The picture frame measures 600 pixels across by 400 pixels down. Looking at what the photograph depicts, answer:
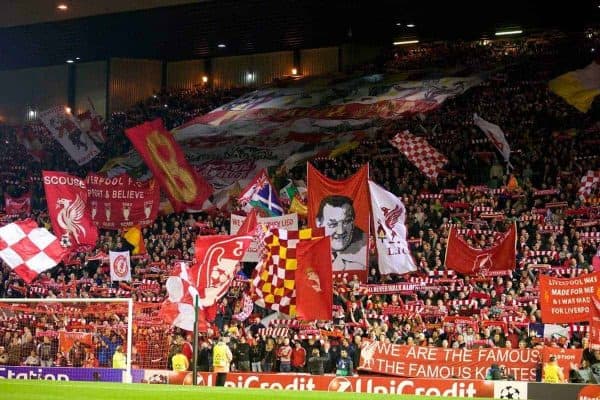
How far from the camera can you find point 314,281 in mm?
22188

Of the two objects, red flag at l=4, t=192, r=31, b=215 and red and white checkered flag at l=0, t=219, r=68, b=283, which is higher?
red flag at l=4, t=192, r=31, b=215

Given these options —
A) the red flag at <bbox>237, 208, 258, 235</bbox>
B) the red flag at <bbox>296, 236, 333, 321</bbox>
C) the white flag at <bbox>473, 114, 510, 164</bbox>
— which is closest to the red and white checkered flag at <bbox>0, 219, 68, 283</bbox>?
the red flag at <bbox>237, 208, 258, 235</bbox>

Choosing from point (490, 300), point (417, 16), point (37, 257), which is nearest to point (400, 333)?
point (490, 300)

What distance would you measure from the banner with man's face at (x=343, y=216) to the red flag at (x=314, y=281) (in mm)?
4312

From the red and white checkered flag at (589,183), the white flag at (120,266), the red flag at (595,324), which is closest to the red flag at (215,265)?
the red flag at (595,324)

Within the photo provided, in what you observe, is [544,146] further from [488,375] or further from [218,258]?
[218,258]

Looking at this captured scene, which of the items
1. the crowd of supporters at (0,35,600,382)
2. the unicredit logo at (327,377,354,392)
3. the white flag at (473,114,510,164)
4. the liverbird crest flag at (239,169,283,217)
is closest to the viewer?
the unicredit logo at (327,377,354,392)

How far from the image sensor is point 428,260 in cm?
2834

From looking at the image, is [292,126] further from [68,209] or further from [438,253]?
[68,209]

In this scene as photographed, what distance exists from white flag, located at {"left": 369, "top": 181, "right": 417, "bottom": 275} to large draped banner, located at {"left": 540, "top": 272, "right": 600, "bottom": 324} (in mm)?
4203

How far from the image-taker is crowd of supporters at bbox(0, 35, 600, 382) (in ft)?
81.2

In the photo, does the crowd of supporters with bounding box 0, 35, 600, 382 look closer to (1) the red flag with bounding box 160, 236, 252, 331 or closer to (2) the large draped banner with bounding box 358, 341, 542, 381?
(2) the large draped banner with bounding box 358, 341, 542, 381

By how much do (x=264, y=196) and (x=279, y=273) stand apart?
5983 mm

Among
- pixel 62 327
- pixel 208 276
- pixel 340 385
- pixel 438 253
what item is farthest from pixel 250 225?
pixel 438 253
